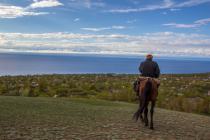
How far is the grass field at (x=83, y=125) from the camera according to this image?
36.0 ft

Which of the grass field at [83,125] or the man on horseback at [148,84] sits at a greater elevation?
the man on horseback at [148,84]

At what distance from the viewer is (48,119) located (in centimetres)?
1335

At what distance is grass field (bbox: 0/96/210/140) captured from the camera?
1097 cm

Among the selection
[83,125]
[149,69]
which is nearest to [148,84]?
[149,69]

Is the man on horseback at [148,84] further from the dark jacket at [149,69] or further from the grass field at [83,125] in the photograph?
the grass field at [83,125]

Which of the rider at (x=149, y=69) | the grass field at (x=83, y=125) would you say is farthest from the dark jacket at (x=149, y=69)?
the grass field at (x=83, y=125)

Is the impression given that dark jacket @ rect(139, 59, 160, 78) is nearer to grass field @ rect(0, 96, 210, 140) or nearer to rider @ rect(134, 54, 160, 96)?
rider @ rect(134, 54, 160, 96)

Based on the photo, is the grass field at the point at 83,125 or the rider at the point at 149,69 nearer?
the grass field at the point at 83,125

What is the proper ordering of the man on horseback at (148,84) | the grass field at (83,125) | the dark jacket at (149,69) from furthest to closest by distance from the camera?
the dark jacket at (149,69) → the man on horseback at (148,84) → the grass field at (83,125)

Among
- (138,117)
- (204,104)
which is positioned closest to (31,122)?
(138,117)

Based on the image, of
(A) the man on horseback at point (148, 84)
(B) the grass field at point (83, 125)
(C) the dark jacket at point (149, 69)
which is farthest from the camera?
(C) the dark jacket at point (149, 69)

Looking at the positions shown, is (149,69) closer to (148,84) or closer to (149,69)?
(149,69)

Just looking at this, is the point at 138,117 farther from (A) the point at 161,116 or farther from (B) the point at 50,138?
(B) the point at 50,138

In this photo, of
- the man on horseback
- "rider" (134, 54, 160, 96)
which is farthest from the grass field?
"rider" (134, 54, 160, 96)
